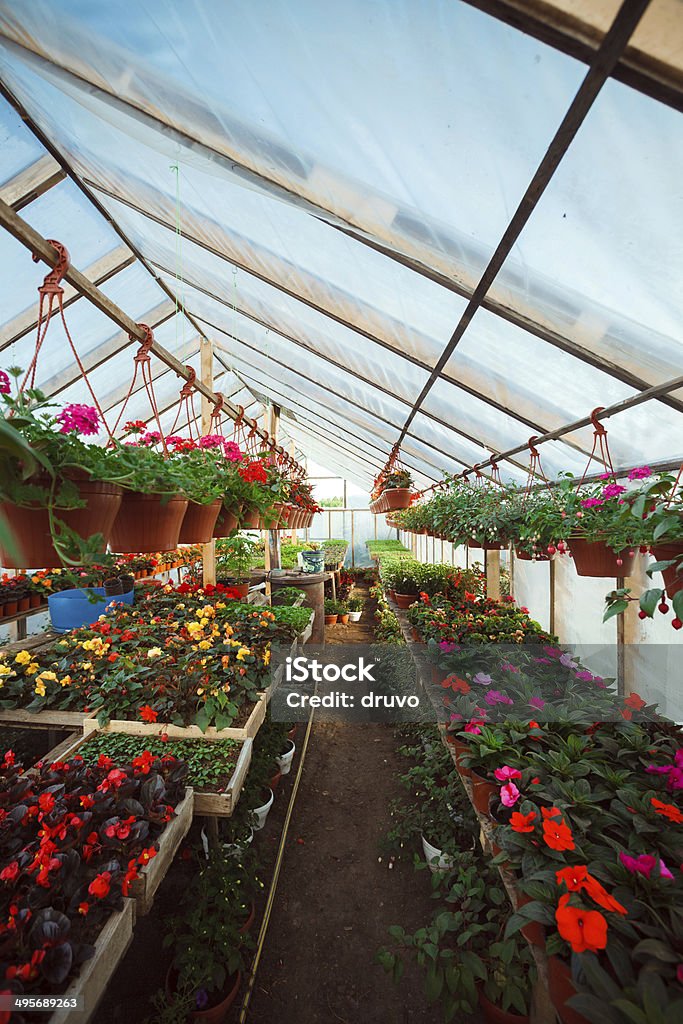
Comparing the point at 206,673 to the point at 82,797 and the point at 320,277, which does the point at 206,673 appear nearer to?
the point at 82,797

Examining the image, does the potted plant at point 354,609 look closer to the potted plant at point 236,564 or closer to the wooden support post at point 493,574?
the potted plant at point 236,564

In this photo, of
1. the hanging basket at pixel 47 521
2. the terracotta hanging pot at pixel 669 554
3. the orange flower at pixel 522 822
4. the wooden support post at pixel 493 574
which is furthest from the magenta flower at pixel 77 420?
the wooden support post at pixel 493 574

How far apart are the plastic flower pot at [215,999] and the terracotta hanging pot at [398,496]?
4229 mm

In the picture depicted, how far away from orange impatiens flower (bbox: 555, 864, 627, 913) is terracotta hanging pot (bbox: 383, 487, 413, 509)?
4344 millimetres

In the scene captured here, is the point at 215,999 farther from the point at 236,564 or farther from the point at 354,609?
the point at 354,609

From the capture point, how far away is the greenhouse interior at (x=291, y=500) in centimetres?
99

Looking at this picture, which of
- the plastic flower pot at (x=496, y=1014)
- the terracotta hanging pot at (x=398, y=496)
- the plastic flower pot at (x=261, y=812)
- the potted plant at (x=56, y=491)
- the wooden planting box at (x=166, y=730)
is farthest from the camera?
the terracotta hanging pot at (x=398, y=496)

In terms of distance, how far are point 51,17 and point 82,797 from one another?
231cm

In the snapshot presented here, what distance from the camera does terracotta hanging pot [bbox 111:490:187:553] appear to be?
1.30 m

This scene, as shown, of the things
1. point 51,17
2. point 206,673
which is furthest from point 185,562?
point 51,17

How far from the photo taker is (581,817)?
1.46 m

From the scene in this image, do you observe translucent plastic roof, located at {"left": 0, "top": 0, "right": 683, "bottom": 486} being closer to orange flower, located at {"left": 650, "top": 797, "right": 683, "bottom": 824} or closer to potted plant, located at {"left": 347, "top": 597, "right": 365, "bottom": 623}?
orange flower, located at {"left": 650, "top": 797, "right": 683, "bottom": 824}

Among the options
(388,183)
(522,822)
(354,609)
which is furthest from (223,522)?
(354,609)

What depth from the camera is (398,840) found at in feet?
9.34
